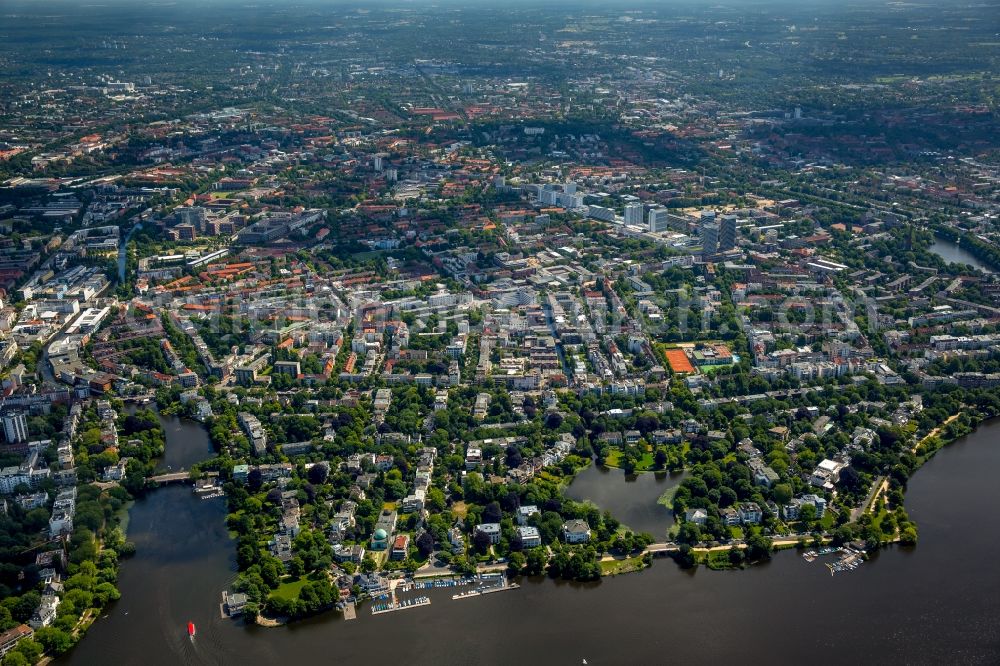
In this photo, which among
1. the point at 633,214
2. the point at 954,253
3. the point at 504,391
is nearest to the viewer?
the point at 504,391

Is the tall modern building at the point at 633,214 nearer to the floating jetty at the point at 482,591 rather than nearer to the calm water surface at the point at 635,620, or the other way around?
the calm water surface at the point at 635,620

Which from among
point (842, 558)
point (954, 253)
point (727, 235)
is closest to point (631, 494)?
point (842, 558)

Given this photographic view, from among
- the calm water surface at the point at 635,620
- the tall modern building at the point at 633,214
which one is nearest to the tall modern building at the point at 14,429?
the calm water surface at the point at 635,620

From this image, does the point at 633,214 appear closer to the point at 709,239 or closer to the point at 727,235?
the point at 709,239

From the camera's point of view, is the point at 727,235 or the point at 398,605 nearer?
the point at 398,605

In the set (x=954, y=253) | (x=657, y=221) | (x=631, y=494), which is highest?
(x=657, y=221)

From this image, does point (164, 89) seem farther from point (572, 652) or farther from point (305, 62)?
point (572, 652)

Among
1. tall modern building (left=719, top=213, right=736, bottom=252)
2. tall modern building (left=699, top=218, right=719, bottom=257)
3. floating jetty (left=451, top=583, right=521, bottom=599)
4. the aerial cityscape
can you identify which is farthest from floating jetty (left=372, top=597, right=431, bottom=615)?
tall modern building (left=719, top=213, right=736, bottom=252)
